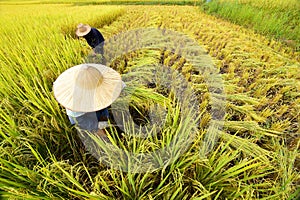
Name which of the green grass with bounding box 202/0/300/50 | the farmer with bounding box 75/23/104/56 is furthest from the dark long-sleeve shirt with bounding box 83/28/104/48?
the green grass with bounding box 202/0/300/50

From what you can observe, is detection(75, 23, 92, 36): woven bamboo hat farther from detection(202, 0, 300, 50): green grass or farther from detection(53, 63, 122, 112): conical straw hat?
detection(202, 0, 300, 50): green grass

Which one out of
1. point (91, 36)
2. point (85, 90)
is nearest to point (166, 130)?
point (85, 90)

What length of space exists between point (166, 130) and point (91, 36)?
1.47 meters

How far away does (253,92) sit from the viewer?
1715mm

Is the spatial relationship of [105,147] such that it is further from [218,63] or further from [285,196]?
[218,63]

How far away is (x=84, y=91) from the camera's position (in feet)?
3.09

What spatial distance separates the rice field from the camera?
871 mm

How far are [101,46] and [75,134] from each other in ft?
4.25

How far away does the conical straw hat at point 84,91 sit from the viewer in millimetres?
927

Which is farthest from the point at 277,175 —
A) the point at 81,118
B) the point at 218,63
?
the point at 218,63

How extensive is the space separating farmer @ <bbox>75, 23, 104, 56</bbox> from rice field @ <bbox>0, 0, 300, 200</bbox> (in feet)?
0.30

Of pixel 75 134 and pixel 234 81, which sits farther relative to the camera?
pixel 234 81

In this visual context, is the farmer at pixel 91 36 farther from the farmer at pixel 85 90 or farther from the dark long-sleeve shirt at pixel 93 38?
the farmer at pixel 85 90

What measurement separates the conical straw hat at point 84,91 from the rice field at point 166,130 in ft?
0.53
